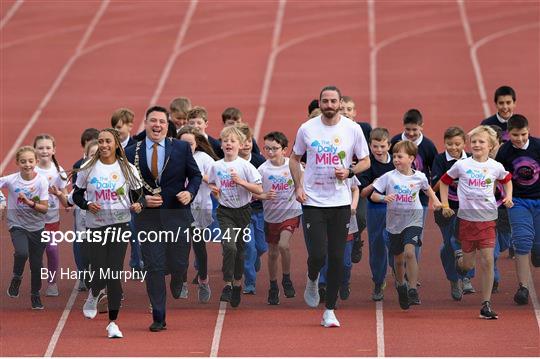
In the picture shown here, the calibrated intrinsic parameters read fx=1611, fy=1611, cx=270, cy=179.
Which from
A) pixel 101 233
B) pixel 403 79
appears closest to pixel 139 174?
pixel 101 233

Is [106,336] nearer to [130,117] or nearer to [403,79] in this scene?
[130,117]

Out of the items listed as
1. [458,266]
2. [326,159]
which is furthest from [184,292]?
[458,266]

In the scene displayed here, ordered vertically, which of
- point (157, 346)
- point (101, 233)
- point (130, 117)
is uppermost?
point (130, 117)

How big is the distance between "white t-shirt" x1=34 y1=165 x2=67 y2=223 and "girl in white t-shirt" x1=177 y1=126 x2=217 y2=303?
3.94 ft

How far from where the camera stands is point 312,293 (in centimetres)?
1409

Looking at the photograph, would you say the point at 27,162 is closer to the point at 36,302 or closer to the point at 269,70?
the point at 36,302

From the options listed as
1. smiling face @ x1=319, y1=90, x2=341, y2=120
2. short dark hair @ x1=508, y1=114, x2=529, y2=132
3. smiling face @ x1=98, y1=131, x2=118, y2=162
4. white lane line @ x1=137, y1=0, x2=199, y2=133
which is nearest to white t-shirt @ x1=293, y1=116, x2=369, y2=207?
smiling face @ x1=319, y1=90, x2=341, y2=120

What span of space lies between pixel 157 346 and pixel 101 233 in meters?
1.10

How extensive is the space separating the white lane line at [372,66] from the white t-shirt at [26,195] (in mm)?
A: 10732

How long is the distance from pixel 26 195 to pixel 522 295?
4.58 meters

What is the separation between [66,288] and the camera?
50.2 feet

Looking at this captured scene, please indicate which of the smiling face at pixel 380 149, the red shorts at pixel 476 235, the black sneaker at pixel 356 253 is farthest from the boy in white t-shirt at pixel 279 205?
the red shorts at pixel 476 235

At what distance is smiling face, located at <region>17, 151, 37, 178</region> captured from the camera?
48.3 ft

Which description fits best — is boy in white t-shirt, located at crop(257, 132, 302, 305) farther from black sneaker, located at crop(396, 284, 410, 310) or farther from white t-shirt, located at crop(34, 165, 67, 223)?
white t-shirt, located at crop(34, 165, 67, 223)
